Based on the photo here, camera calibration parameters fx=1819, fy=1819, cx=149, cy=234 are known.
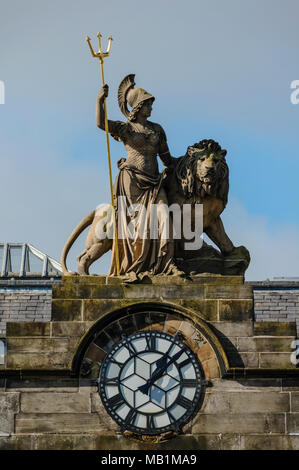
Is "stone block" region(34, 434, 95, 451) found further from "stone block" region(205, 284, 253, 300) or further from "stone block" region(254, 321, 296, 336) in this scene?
"stone block" region(254, 321, 296, 336)

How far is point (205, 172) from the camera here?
38750mm

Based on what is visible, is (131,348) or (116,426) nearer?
(116,426)

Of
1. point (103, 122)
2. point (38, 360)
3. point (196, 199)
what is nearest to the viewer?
point (38, 360)

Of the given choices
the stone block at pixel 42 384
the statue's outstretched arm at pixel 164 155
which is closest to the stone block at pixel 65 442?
the stone block at pixel 42 384

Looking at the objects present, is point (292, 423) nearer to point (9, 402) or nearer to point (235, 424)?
point (235, 424)

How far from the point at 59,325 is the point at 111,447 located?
2.81 m

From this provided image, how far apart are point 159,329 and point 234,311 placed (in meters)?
1.59

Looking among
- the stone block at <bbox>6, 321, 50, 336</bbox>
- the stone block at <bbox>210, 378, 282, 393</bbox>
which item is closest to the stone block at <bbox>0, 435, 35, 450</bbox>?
the stone block at <bbox>6, 321, 50, 336</bbox>

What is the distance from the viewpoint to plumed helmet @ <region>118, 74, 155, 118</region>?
39.6 m

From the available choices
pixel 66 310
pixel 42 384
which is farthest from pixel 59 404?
pixel 66 310

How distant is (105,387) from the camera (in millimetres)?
36750

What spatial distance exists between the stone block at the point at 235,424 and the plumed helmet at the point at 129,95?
7241 millimetres

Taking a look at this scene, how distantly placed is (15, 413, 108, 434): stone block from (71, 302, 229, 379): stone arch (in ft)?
2.96

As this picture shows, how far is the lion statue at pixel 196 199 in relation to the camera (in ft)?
127
